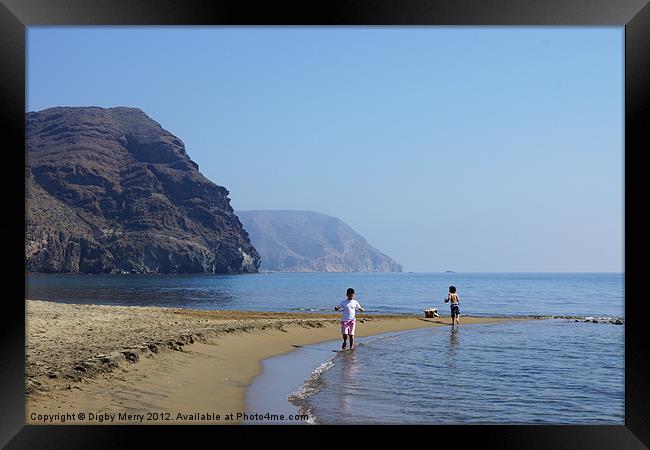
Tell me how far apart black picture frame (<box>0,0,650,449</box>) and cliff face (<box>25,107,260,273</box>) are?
134453mm

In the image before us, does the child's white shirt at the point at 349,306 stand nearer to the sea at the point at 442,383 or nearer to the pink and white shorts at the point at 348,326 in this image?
the pink and white shorts at the point at 348,326

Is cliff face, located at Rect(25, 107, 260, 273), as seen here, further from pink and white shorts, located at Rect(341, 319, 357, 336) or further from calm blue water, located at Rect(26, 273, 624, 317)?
pink and white shorts, located at Rect(341, 319, 357, 336)

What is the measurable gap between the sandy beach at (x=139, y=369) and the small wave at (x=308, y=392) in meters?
0.82

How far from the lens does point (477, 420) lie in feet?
30.9

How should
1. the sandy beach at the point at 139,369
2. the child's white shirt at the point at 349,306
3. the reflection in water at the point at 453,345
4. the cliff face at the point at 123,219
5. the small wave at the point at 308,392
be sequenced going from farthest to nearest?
the cliff face at the point at 123,219 → the child's white shirt at the point at 349,306 → the reflection in water at the point at 453,345 → the small wave at the point at 308,392 → the sandy beach at the point at 139,369

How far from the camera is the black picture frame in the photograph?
22.1ft

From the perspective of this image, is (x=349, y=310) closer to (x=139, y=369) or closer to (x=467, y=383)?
(x=467, y=383)

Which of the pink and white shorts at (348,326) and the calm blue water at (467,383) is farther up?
the pink and white shorts at (348,326)

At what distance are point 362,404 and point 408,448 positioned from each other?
3.11m

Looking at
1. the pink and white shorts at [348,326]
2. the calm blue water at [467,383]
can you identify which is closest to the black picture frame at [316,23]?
the calm blue water at [467,383]

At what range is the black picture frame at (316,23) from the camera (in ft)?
22.1

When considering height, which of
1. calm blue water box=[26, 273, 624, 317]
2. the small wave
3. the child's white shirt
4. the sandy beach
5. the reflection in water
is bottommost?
calm blue water box=[26, 273, 624, 317]

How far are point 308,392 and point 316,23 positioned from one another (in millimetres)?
6098

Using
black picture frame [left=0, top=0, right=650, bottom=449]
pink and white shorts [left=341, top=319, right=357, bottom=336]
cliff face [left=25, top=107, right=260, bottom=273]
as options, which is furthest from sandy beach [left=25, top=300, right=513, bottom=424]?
cliff face [left=25, top=107, right=260, bottom=273]
